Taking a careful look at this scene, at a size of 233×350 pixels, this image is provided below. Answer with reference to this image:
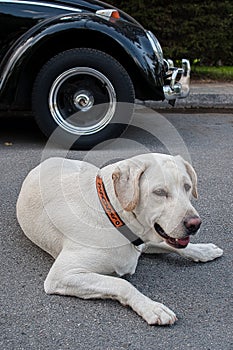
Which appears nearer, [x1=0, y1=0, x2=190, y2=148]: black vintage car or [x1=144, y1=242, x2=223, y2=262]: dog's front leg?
[x1=144, y1=242, x2=223, y2=262]: dog's front leg

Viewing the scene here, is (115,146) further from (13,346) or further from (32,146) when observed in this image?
(13,346)

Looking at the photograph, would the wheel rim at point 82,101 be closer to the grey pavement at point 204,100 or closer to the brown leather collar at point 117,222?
the grey pavement at point 204,100

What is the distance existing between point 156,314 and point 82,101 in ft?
11.4

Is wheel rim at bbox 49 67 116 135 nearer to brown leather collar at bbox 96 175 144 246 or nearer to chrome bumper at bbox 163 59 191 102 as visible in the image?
chrome bumper at bbox 163 59 191 102

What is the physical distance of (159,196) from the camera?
3020 mm

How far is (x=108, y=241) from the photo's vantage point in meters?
3.16

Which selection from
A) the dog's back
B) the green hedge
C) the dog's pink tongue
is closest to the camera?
the dog's pink tongue

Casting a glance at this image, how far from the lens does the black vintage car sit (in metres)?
5.92

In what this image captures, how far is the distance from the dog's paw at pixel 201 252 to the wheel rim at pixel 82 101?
2.60 metres

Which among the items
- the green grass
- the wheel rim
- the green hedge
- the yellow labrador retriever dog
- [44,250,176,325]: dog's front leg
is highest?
the yellow labrador retriever dog

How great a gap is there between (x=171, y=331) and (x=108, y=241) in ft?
1.81

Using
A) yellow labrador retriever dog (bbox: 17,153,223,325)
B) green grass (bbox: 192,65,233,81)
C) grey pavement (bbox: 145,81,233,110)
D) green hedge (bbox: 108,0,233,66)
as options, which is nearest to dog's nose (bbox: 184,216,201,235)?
yellow labrador retriever dog (bbox: 17,153,223,325)

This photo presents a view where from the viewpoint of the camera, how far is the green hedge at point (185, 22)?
10.1m

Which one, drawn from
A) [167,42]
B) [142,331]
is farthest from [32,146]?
[167,42]
